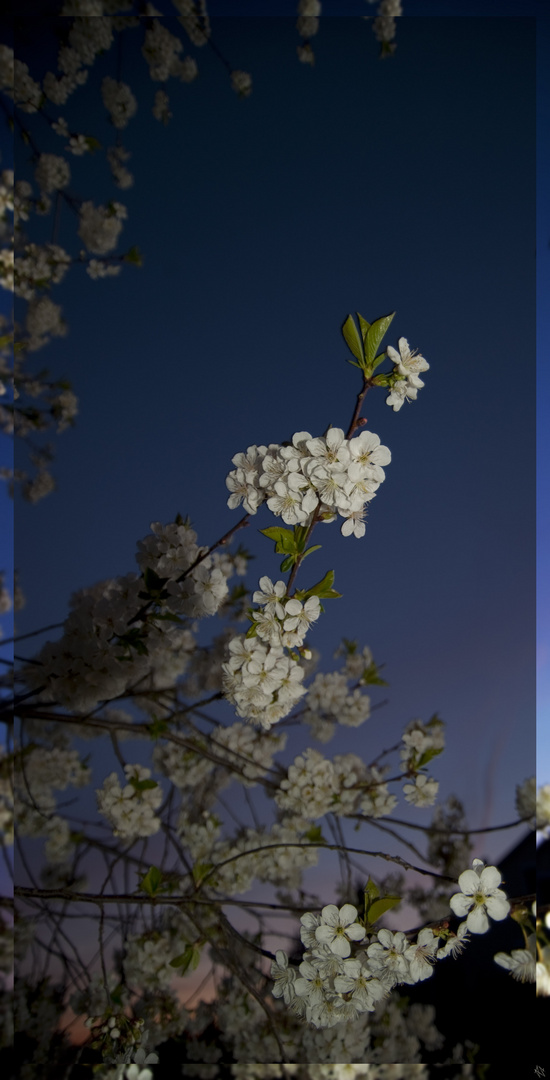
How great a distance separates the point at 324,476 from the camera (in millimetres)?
793

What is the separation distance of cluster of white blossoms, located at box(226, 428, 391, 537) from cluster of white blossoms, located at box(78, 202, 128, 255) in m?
0.62

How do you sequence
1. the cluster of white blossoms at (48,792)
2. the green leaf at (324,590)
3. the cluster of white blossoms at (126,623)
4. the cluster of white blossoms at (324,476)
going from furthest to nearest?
the cluster of white blossoms at (48,792) < the cluster of white blossoms at (126,623) < the green leaf at (324,590) < the cluster of white blossoms at (324,476)

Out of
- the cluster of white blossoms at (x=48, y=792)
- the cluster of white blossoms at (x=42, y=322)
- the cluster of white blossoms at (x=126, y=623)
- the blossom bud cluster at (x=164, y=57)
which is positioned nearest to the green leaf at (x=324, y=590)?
the cluster of white blossoms at (x=126, y=623)

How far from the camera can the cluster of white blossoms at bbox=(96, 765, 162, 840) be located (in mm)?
1101

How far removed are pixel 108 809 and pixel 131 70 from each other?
1.41 metres

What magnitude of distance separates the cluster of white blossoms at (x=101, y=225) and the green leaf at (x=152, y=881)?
45.4 inches

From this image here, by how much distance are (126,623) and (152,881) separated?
47 cm

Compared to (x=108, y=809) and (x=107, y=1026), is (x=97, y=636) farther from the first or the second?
(x=107, y=1026)

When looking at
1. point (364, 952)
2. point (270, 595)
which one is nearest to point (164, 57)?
point (270, 595)

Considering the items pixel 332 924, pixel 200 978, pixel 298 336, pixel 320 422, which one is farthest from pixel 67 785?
pixel 298 336

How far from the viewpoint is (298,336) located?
1146mm

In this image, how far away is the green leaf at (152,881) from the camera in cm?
106

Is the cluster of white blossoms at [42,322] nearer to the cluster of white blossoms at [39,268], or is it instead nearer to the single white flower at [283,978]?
the cluster of white blossoms at [39,268]

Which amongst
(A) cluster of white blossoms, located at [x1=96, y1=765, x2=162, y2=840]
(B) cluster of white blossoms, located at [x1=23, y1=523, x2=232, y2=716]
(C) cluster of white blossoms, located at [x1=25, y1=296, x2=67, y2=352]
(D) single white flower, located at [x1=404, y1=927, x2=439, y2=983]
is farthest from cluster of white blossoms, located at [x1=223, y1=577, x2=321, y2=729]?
(C) cluster of white blossoms, located at [x1=25, y1=296, x2=67, y2=352]
